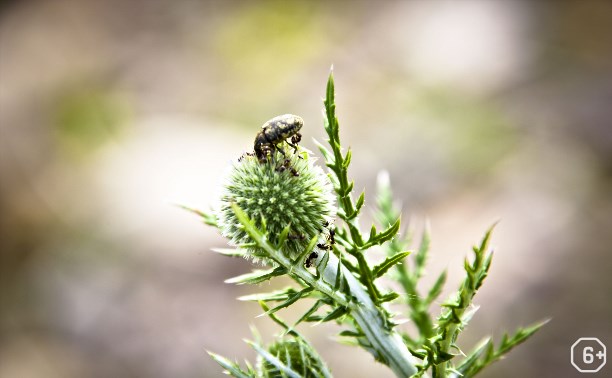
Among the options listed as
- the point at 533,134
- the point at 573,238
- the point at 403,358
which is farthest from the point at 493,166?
the point at 403,358

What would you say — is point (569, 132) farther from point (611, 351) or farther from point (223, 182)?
point (223, 182)

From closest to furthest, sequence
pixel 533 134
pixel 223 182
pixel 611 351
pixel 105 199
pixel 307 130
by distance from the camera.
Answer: pixel 223 182 < pixel 611 351 < pixel 533 134 < pixel 105 199 < pixel 307 130

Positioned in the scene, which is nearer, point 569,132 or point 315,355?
point 315,355

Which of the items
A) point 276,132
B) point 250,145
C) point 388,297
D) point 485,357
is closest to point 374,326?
point 388,297

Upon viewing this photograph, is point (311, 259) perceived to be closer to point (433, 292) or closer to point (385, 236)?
point (385, 236)

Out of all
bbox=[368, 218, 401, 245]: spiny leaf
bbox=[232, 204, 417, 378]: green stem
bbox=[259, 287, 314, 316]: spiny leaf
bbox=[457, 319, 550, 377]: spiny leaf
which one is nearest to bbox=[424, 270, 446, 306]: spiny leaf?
bbox=[457, 319, 550, 377]: spiny leaf

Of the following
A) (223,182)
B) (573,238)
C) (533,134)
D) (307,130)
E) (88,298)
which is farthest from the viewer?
(307,130)

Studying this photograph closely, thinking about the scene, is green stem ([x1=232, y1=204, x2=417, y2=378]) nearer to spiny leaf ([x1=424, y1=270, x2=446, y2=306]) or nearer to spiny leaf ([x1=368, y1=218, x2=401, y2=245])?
spiny leaf ([x1=368, y1=218, x2=401, y2=245])

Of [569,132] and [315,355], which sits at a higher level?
[569,132]
